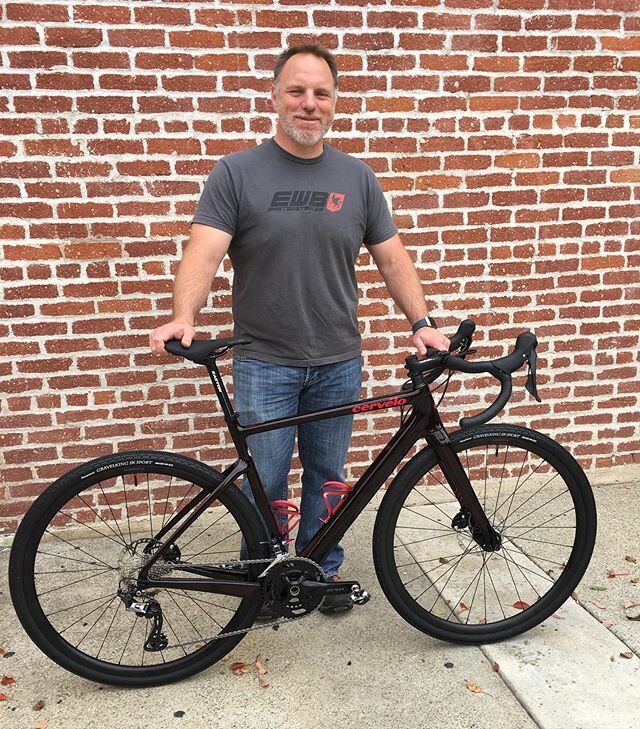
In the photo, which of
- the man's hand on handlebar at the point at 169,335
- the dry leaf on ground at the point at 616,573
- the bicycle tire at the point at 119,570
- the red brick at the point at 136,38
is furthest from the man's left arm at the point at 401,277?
the dry leaf on ground at the point at 616,573

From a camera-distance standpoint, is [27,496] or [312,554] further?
[27,496]

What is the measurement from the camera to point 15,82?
3023 millimetres

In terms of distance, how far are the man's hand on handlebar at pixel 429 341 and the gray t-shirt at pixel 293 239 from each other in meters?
0.28

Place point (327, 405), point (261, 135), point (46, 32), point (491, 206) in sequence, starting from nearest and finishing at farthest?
point (327, 405)
point (46, 32)
point (261, 135)
point (491, 206)

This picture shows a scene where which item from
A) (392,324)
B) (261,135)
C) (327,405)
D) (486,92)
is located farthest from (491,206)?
(327,405)

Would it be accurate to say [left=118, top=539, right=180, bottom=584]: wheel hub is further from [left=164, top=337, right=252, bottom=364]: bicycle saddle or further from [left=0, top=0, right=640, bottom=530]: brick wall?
[left=0, top=0, right=640, bottom=530]: brick wall

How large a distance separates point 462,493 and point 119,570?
4.17 ft

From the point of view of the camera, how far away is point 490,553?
318 cm

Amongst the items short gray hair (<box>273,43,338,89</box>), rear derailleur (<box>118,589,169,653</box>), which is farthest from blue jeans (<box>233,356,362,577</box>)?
short gray hair (<box>273,43,338,89</box>)

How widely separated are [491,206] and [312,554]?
6.72ft

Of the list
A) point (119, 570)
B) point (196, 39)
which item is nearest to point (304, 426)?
point (119, 570)

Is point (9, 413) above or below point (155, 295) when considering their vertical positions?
below

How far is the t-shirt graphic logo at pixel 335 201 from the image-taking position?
8.11 ft

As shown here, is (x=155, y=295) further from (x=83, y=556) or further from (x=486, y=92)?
(x=486, y=92)
